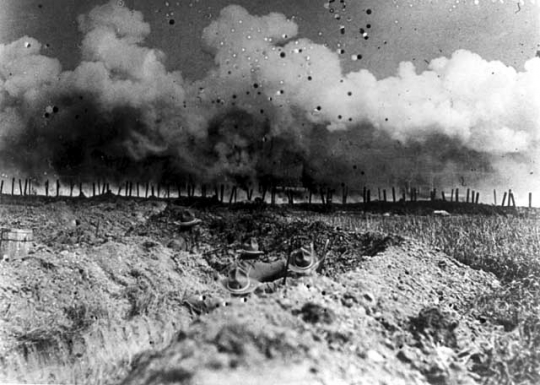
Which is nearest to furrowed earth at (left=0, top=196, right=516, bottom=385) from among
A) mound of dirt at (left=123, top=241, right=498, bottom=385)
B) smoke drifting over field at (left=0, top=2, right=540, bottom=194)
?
mound of dirt at (left=123, top=241, right=498, bottom=385)

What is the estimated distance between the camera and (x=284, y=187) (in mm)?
4742

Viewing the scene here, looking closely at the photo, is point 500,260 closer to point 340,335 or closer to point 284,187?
point 340,335

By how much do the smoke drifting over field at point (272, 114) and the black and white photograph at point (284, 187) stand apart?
0.02m

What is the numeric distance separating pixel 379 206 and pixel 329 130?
785 millimetres

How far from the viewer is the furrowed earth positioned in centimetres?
416

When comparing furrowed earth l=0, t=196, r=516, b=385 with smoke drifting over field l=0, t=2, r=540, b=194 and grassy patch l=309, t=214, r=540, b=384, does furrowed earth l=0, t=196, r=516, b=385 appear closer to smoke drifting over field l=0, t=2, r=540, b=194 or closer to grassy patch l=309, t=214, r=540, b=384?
grassy patch l=309, t=214, r=540, b=384

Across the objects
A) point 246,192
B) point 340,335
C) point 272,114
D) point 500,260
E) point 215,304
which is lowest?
point 340,335

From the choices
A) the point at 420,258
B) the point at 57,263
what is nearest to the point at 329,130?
the point at 420,258

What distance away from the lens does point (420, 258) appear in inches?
184

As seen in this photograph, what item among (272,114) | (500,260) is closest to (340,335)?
(500,260)

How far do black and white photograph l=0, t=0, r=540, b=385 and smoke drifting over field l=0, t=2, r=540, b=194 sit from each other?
0.7 inches

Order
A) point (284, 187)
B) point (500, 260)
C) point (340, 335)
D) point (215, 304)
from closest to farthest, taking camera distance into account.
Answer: point (340, 335) < point (215, 304) < point (500, 260) < point (284, 187)

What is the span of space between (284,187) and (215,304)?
114 centimetres

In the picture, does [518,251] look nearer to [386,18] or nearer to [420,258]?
[420,258]
